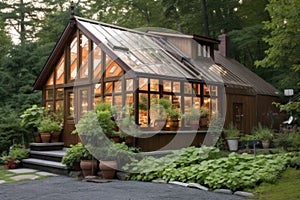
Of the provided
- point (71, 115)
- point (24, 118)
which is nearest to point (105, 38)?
point (71, 115)

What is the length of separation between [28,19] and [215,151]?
17.4 m

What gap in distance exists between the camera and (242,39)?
18609mm

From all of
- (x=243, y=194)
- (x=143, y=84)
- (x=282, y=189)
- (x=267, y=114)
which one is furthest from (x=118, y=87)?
(x=267, y=114)

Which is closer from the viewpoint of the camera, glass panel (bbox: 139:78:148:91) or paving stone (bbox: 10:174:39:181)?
paving stone (bbox: 10:174:39:181)

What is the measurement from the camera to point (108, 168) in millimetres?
8023

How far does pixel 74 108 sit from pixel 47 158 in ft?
6.43

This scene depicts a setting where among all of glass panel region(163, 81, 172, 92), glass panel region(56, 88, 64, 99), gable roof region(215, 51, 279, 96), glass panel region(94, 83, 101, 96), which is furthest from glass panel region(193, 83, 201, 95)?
glass panel region(56, 88, 64, 99)

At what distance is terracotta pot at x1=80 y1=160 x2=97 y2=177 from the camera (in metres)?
8.27

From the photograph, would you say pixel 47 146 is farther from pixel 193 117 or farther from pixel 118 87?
pixel 193 117

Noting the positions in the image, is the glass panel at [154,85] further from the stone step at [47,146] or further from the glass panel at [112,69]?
the stone step at [47,146]

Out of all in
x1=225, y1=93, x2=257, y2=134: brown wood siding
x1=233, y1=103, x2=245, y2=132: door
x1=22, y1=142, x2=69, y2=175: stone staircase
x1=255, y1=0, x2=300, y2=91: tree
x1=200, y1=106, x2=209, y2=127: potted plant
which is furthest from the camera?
x1=233, y1=103, x2=245, y2=132: door

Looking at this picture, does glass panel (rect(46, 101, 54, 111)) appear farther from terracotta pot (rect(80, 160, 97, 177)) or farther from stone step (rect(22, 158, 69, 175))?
terracotta pot (rect(80, 160, 97, 177))

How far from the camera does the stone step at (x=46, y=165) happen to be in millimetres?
8859

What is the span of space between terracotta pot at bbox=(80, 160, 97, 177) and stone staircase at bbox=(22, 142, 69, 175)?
0.64 m
